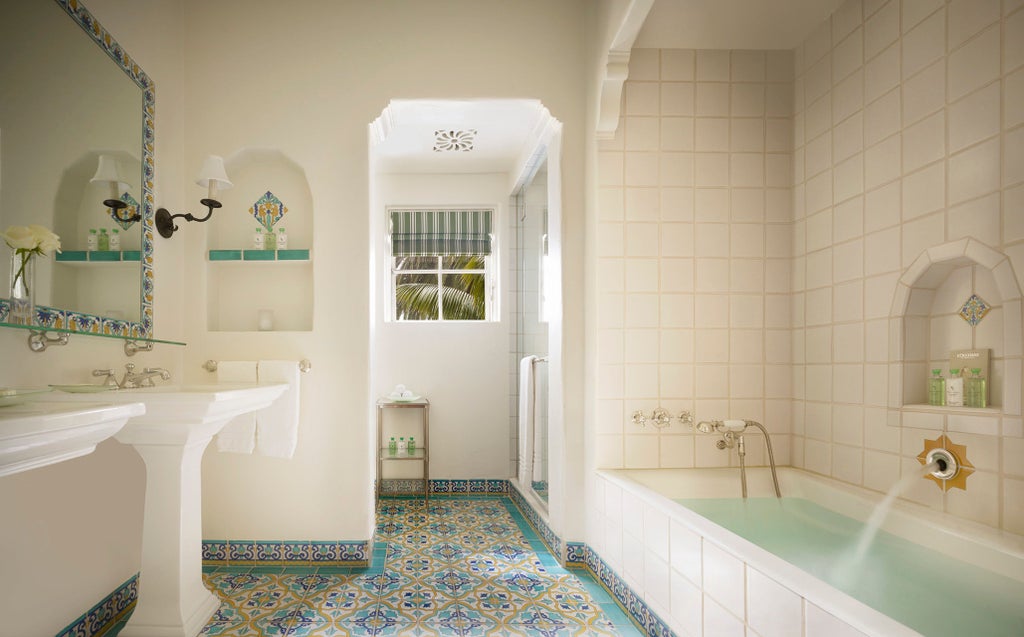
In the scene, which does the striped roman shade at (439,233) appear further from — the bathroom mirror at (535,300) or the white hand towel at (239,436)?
the white hand towel at (239,436)

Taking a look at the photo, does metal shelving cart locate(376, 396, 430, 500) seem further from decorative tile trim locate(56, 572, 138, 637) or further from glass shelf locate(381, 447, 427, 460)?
decorative tile trim locate(56, 572, 138, 637)

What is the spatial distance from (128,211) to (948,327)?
3.18 metres

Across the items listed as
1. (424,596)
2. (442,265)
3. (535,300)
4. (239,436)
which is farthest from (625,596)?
(442,265)

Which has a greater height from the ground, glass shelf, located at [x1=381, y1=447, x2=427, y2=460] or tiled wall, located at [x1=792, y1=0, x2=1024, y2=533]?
tiled wall, located at [x1=792, y1=0, x2=1024, y2=533]

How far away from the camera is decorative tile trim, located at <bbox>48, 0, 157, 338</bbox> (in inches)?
81.5

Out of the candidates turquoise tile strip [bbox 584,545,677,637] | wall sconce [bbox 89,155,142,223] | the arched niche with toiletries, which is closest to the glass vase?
wall sconce [bbox 89,155,142,223]

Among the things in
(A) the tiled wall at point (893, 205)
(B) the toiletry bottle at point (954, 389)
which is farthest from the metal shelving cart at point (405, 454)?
(B) the toiletry bottle at point (954, 389)

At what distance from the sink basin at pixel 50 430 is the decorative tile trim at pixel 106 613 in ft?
3.90

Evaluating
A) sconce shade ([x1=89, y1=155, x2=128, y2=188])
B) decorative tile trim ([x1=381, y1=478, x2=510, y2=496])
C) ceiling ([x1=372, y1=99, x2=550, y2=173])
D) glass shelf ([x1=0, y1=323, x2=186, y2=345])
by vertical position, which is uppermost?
ceiling ([x1=372, y1=99, x2=550, y2=173])

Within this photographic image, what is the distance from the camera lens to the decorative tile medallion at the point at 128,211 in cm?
233

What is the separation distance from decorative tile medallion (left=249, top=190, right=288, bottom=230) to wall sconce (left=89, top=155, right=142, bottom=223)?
0.69 m

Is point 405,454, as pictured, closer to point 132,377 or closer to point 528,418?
point 528,418

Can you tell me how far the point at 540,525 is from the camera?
3.47 m

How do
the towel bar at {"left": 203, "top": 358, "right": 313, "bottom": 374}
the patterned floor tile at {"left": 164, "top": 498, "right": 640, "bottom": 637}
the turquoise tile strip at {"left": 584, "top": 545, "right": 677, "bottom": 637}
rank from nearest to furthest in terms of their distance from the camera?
the turquoise tile strip at {"left": 584, "top": 545, "right": 677, "bottom": 637}
the patterned floor tile at {"left": 164, "top": 498, "right": 640, "bottom": 637}
the towel bar at {"left": 203, "top": 358, "right": 313, "bottom": 374}
